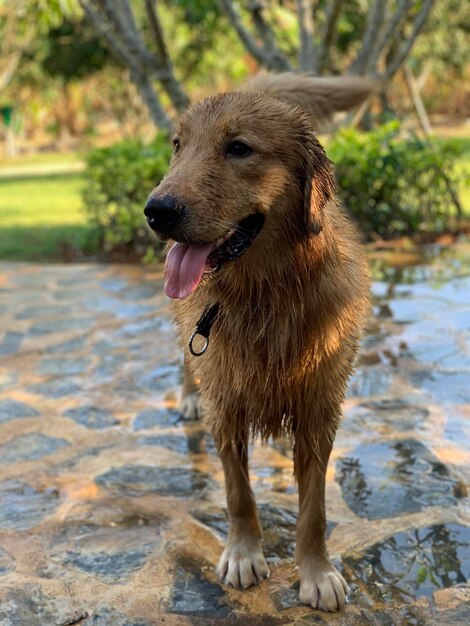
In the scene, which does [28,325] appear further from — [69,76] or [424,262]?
[69,76]

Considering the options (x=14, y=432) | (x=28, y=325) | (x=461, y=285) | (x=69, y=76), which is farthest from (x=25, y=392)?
(x=69, y=76)

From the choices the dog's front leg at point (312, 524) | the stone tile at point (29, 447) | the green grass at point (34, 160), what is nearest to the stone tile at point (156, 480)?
the stone tile at point (29, 447)

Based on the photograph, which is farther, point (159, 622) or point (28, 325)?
point (28, 325)

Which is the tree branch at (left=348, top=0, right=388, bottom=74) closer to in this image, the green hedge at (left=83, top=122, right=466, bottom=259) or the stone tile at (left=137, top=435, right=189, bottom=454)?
the green hedge at (left=83, top=122, right=466, bottom=259)

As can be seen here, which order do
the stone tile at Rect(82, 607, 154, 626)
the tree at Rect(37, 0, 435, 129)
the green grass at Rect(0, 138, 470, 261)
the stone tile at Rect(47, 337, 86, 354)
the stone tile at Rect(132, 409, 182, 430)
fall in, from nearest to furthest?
the stone tile at Rect(82, 607, 154, 626), the stone tile at Rect(132, 409, 182, 430), the stone tile at Rect(47, 337, 86, 354), the tree at Rect(37, 0, 435, 129), the green grass at Rect(0, 138, 470, 261)

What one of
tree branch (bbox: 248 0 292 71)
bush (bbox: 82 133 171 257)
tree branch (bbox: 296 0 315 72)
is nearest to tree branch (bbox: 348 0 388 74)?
tree branch (bbox: 296 0 315 72)

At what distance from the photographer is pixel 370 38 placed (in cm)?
848

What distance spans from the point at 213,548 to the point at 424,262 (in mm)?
5876

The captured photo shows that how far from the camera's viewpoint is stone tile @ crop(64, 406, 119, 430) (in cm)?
468

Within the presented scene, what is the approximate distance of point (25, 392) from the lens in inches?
206

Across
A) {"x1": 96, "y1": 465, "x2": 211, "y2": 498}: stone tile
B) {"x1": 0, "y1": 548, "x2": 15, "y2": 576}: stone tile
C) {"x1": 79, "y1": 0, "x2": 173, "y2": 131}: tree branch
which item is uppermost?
{"x1": 79, "y1": 0, "x2": 173, "y2": 131}: tree branch

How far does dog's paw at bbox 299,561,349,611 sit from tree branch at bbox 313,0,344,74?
6.63 m

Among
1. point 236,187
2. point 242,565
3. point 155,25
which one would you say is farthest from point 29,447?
point 155,25

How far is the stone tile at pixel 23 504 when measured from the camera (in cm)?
357
